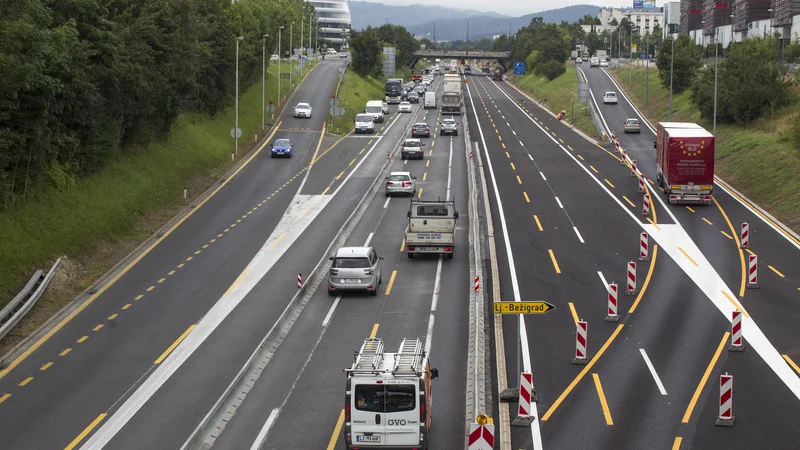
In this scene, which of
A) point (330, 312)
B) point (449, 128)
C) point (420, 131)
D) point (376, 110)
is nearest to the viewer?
point (330, 312)

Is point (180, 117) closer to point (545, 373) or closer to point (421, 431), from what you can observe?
point (545, 373)

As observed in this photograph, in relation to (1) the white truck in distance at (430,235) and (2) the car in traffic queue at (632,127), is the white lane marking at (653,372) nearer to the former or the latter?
(1) the white truck in distance at (430,235)

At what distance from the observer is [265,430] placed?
65.9ft

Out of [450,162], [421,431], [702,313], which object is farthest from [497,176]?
[421,431]

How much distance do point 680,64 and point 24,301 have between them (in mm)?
74390

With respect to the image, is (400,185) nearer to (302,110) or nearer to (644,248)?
(644,248)

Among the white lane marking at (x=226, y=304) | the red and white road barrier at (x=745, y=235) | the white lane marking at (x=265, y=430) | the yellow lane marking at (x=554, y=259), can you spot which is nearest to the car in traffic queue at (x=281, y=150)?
the white lane marking at (x=226, y=304)

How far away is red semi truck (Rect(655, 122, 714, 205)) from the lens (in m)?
45.5

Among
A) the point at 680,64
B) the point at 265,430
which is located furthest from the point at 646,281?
the point at 680,64

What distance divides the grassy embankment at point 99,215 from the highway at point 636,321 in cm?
1588

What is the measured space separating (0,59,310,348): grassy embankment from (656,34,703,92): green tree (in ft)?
164

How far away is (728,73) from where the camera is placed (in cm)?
6938

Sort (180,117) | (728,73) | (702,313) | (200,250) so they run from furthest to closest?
1. (728,73)
2. (180,117)
3. (200,250)
4. (702,313)

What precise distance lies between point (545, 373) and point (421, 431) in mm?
6528
